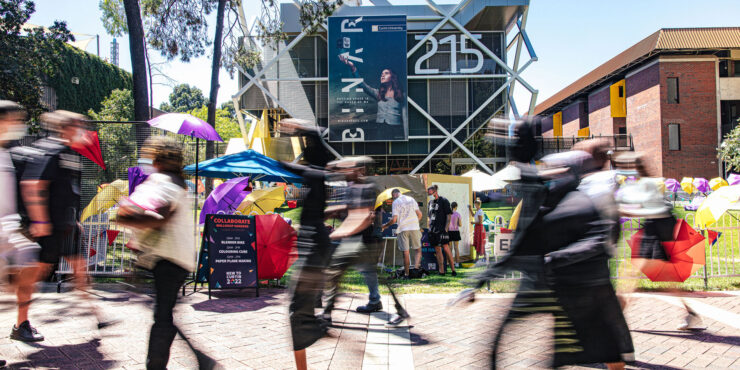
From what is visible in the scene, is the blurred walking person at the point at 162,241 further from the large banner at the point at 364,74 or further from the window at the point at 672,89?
the window at the point at 672,89

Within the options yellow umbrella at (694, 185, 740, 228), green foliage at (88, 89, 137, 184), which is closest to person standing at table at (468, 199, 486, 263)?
yellow umbrella at (694, 185, 740, 228)

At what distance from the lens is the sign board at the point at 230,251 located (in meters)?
7.02

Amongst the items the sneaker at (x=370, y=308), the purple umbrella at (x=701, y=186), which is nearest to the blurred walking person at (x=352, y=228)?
the sneaker at (x=370, y=308)

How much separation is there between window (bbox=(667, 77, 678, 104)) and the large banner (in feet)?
73.1

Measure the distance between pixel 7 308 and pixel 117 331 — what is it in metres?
1.24

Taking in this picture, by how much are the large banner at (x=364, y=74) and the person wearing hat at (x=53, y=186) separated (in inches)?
910

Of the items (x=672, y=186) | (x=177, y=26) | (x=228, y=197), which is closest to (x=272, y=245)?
(x=228, y=197)

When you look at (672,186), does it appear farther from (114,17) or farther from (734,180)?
(114,17)

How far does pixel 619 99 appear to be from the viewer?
41.8 metres

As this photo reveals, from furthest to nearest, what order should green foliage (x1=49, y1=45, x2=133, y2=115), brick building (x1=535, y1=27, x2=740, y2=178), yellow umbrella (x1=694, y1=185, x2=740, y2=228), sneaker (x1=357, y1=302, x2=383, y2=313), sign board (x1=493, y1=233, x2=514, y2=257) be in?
green foliage (x1=49, y1=45, x2=133, y2=115), brick building (x1=535, y1=27, x2=740, y2=178), sign board (x1=493, y1=233, x2=514, y2=257), yellow umbrella (x1=694, y1=185, x2=740, y2=228), sneaker (x1=357, y1=302, x2=383, y2=313)

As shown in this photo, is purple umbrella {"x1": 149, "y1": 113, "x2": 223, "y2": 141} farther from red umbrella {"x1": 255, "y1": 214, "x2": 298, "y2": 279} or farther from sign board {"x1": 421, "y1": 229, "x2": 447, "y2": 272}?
sign board {"x1": 421, "y1": 229, "x2": 447, "y2": 272}

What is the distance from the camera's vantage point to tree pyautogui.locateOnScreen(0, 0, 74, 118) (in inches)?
564

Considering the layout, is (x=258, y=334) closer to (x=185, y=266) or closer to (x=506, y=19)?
(x=185, y=266)

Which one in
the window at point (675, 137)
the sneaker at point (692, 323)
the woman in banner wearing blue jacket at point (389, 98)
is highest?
the woman in banner wearing blue jacket at point (389, 98)
